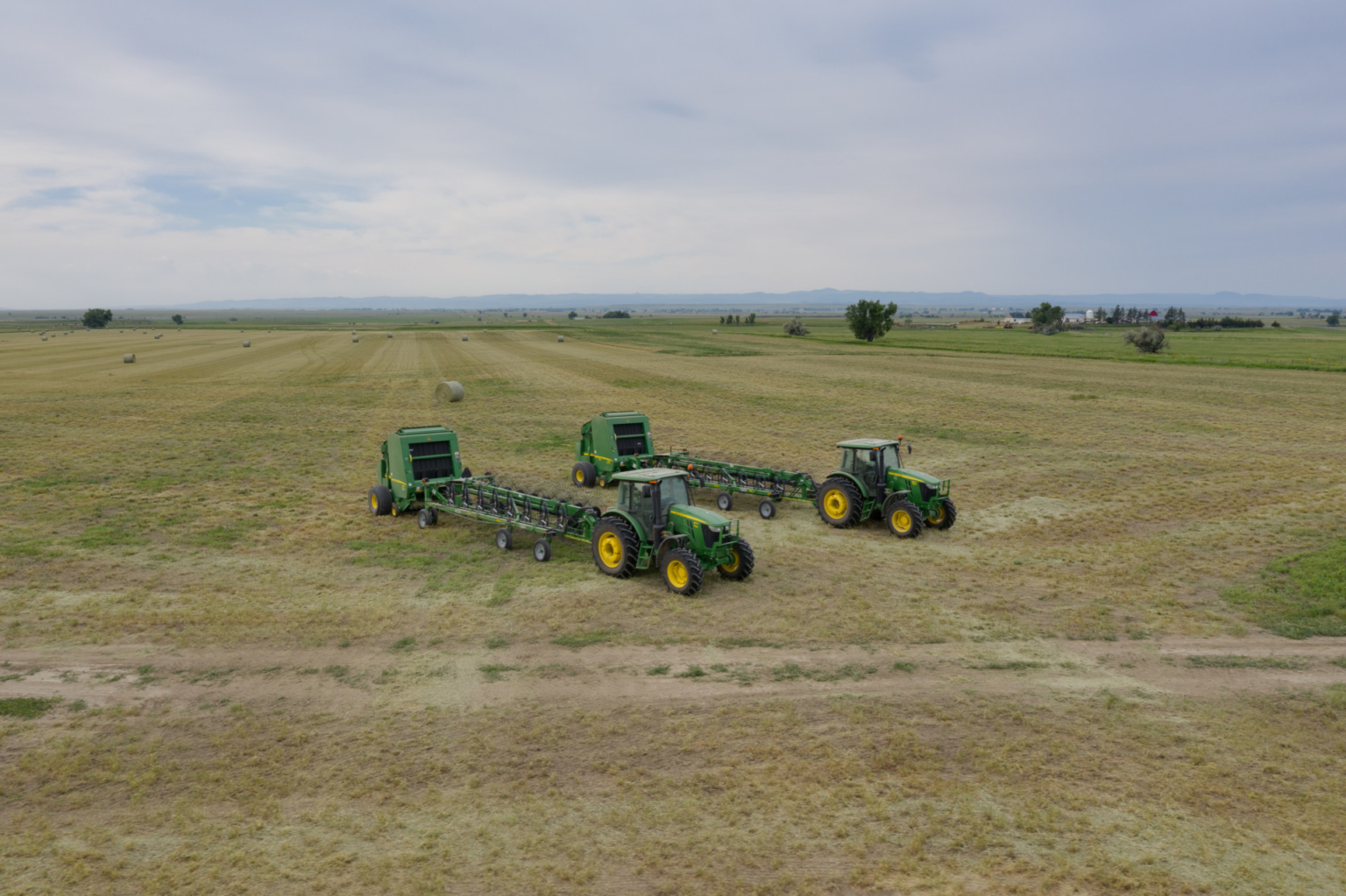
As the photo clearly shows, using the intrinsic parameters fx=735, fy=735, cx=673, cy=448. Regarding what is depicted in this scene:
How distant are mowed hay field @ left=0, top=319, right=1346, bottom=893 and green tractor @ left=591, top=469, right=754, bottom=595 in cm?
64

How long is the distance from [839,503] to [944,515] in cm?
269

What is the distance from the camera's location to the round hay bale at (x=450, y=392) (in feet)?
136

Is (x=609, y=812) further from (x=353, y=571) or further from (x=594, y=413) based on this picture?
(x=594, y=413)

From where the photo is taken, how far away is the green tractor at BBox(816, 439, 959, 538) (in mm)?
18766

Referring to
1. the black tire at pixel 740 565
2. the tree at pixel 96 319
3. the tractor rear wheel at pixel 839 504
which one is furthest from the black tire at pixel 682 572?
the tree at pixel 96 319

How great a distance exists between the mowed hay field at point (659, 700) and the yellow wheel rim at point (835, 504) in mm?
772

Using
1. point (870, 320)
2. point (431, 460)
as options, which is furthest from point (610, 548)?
point (870, 320)

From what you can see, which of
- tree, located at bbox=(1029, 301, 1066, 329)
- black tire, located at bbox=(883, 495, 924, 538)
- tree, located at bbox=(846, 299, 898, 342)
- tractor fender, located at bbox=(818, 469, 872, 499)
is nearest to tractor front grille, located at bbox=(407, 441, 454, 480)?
tractor fender, located at bbox=(818, 469, 872, 499)

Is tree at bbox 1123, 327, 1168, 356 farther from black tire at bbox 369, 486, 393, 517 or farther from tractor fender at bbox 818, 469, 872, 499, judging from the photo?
black tire at bbox 369, 486, 393, 517

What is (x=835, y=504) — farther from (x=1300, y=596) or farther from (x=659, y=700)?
(x=659, y=700)

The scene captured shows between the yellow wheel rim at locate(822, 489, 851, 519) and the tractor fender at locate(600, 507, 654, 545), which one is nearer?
the tractor fender at locate(600, 507, 654, 545)

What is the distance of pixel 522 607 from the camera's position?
46.1 ft

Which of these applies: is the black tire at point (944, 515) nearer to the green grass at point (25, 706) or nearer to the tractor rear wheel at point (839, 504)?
the tractor rear wheel at point (839, 504)

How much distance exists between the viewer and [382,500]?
20.0m
